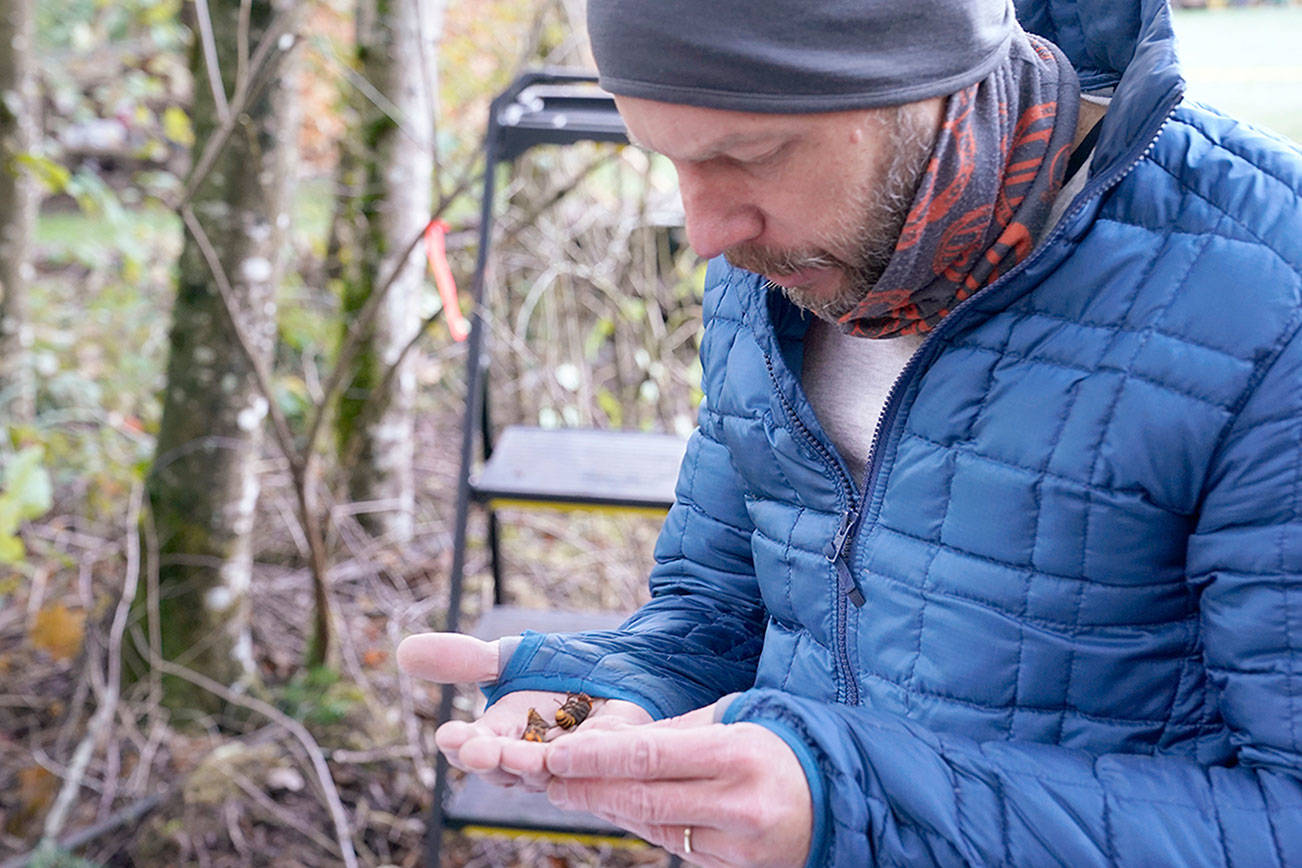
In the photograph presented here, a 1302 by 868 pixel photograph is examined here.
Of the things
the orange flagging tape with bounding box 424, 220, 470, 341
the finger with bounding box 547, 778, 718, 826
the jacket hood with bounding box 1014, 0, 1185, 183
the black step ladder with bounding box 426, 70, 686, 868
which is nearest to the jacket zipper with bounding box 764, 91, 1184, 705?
the jacket hood with bounding box 1014, 0, 1185, 183

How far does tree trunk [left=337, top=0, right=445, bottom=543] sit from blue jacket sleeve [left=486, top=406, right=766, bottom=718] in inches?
87.7

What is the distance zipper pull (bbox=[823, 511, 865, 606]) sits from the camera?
1254 millimetres

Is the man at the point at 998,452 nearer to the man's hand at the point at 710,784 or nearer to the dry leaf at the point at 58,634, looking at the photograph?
the man's hand at the point at 710,784

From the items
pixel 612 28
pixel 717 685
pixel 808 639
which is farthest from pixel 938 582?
pixel 612 28

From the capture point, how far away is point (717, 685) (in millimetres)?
1433

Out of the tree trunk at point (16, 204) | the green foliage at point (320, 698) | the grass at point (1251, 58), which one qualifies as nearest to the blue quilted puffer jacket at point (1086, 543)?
the green foliage at point (320, 698)

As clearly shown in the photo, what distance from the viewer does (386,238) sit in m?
3.80

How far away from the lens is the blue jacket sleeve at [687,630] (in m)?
1.34

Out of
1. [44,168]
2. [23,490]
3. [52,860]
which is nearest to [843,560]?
[52,860]

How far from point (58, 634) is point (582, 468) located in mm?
1810

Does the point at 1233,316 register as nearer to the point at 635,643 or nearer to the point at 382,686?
the point at 635,643

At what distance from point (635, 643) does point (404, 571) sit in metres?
2.74

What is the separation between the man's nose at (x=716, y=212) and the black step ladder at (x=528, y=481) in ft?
4.25

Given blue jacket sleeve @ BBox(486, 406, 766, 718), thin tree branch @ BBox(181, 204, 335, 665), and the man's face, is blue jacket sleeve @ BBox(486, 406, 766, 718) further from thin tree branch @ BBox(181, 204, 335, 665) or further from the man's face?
thin tree branch @ BBox(181, 204, 335, 665)
